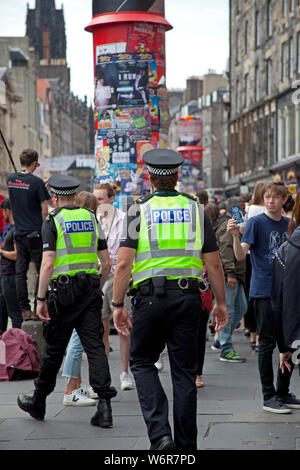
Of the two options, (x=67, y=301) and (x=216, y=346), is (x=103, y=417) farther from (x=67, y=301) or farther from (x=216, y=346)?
A: (x=216, y=346)

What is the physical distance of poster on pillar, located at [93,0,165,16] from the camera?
12031 millimetres

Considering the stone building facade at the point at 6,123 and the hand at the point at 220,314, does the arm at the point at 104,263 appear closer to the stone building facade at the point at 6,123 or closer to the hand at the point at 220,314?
the hand at the point at 220,314

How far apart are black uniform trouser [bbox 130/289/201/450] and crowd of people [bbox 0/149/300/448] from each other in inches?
1.0

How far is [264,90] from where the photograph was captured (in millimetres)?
43750

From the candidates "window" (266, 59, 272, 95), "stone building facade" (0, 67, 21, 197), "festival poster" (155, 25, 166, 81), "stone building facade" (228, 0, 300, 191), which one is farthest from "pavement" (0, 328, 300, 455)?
"stone building facade" (0, 67, 21, 197)

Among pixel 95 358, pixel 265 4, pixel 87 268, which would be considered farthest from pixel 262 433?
pixel 265 4

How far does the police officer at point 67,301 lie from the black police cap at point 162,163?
148 centimetres

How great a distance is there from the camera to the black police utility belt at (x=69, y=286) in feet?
21.2

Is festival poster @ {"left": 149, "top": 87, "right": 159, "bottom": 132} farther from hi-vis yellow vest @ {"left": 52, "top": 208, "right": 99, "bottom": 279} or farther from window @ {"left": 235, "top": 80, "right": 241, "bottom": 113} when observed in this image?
window @ {"left": 235, "top": 80, "right": 241, "bottom": 113}

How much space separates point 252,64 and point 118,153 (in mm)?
35542

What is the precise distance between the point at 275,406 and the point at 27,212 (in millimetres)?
3930

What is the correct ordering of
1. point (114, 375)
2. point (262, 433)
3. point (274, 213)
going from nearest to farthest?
point (262, 433) < point (274, 213) < point (114, 375)

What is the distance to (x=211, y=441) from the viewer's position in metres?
5.67
